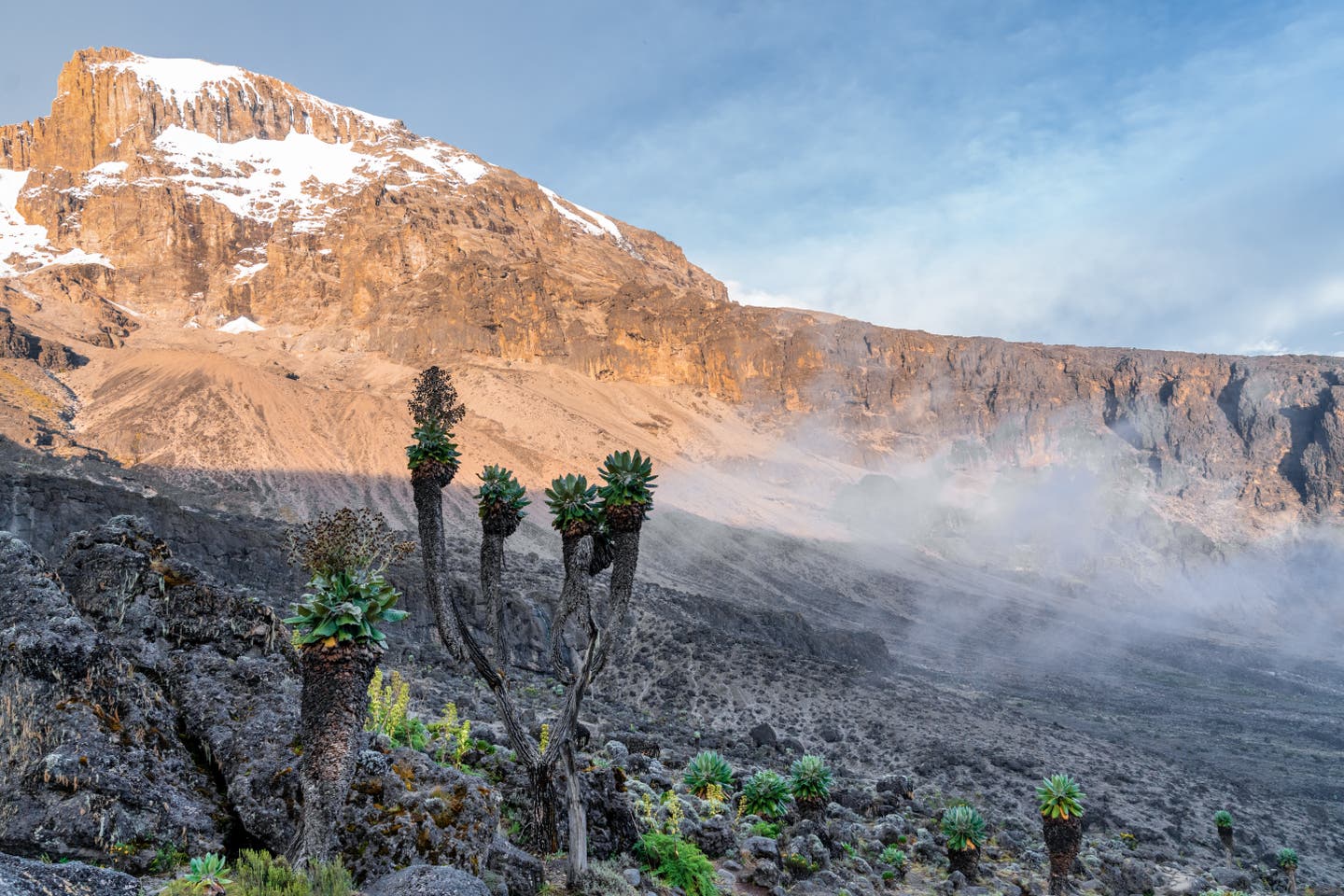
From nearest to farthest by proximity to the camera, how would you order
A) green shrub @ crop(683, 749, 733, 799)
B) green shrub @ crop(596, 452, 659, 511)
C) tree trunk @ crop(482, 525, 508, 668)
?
tree trunk @ crop(482, 525, 508, 668) < green shrub @ crop(596, 452, 659, 511) < green shrub @ crop(683, 749, 733, 799)

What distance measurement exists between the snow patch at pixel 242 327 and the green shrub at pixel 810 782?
140 m

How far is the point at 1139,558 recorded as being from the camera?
128 meters

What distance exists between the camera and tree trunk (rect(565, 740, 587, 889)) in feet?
33.7

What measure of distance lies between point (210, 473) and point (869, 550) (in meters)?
79.8

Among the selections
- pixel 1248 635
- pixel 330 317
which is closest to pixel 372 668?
pixel 1248 635

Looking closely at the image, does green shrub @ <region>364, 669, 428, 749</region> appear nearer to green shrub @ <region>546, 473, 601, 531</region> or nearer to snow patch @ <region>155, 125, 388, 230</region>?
green shrub @ <region>546, 473, 601, 531</region>

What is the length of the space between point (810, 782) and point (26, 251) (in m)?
176

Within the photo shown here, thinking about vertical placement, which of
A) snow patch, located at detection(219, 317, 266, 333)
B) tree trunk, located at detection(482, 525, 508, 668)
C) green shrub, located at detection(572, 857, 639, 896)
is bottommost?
green shrub, located at detection(572, 857, 639, 896)

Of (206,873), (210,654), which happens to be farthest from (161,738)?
(206,873)

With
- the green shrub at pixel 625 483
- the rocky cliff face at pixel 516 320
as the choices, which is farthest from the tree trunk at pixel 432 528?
the rocky cliff face at pixel 516 320

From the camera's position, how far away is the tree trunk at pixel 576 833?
10.3m

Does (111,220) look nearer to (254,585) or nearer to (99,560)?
(254,585)

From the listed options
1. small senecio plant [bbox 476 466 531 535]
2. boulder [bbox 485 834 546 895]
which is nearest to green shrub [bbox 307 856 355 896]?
boulder [bbox 485 834 546 895]

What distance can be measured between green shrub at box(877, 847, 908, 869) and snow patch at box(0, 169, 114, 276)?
164m
